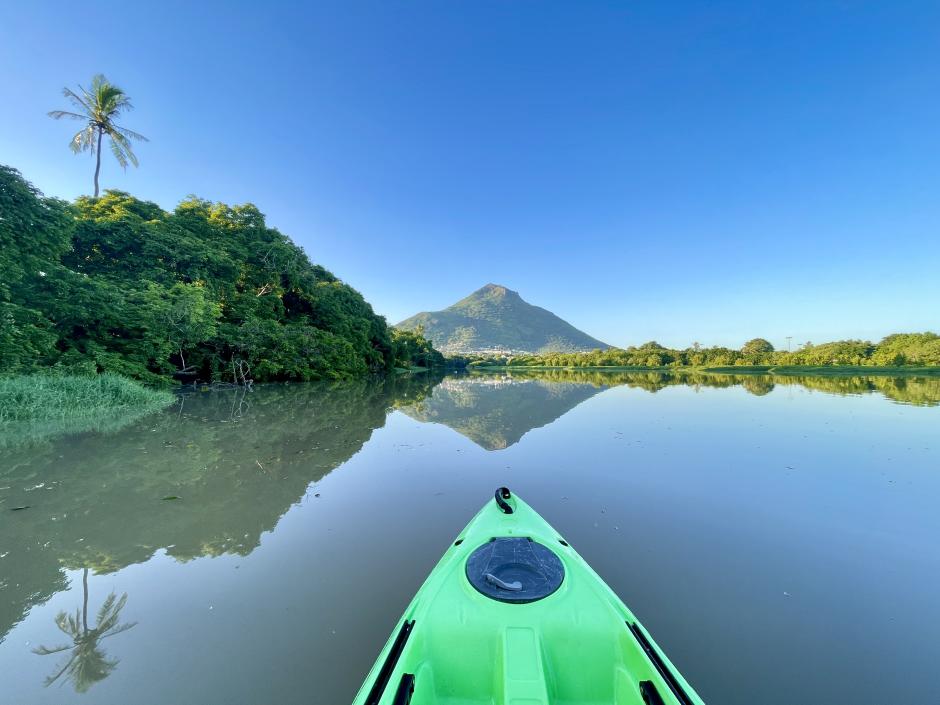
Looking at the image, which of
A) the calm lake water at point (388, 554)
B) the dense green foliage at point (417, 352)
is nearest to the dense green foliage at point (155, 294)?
the calm lake water at point (388, 554)

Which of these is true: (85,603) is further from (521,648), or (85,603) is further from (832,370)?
(832,370)

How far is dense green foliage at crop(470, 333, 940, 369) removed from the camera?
39.1m

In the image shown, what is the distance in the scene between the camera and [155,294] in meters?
14.4

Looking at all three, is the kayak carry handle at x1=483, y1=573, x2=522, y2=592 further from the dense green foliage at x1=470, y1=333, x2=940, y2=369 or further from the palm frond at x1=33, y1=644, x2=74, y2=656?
the dense green foliage at x1=470, y1=333, x2=940, y2=369

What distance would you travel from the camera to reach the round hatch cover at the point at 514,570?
194 centimetres

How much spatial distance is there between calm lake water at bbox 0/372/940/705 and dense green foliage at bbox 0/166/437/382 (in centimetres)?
820

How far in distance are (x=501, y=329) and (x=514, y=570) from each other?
172m

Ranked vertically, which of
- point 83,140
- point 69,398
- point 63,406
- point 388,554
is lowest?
point 388,554

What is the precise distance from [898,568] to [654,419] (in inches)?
307

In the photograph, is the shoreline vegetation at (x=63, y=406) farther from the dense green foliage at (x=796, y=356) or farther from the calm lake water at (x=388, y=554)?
the dense green foliage at (x=796, y=356)

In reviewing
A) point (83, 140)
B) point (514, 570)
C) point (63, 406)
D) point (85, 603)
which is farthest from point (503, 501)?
point (83, 140)

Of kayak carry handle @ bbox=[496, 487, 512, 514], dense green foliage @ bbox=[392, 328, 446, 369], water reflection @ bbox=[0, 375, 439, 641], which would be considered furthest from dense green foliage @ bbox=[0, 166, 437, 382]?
dense green foliage @ bbox=[392, 328, 446, 369]

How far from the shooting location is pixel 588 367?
202 ft

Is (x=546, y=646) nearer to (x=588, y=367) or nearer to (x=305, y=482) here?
(x=305, y=482)
